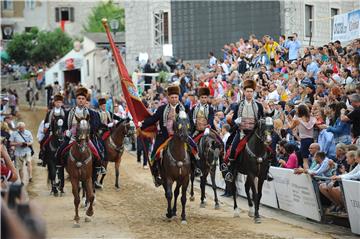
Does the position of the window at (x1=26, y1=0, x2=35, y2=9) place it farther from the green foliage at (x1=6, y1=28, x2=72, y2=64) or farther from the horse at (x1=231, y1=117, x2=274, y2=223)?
the horse at (x1=231, y1=117, x2=274, y2=223)

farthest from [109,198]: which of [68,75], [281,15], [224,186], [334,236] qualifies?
[68,75]

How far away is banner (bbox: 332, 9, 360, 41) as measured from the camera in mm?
20297

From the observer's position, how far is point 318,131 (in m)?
16.2

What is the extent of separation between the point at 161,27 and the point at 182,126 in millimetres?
30980

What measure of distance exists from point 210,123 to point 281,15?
18607 millimetres

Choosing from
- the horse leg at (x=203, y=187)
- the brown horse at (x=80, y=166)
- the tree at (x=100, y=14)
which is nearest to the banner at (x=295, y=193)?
the horse leg at (x=203, y=187)

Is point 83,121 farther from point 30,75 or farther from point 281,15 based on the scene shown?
point 30,75

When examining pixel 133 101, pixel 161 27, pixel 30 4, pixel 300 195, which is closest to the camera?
pixel 300 195


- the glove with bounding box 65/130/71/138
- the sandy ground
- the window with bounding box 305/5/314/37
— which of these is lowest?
the sandy ground

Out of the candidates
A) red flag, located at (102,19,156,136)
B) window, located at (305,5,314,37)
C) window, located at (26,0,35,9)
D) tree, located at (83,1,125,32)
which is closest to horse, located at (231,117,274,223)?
red flag, located at (102,19,156,136)

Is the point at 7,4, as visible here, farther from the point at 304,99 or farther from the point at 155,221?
the point at 155,221

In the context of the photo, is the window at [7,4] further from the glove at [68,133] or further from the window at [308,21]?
the glove at [68,133]

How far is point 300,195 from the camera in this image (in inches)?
585

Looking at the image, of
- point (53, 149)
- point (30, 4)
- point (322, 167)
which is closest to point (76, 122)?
point (322, 167)
